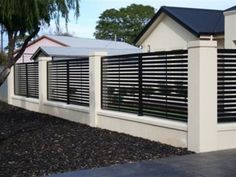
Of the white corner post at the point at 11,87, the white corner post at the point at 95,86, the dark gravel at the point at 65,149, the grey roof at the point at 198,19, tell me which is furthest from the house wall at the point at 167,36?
the dark gravel at the point at 65,149

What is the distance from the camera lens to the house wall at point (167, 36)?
23.9 m

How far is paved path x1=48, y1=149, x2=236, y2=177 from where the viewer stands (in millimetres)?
8143

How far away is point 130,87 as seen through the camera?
12.8 metres

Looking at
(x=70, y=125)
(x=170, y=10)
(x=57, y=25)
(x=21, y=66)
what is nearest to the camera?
(x=57, y=25)

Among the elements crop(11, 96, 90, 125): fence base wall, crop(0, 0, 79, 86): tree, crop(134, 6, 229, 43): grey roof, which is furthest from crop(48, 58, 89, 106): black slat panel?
crop(134, 6, 229, 43): grey roof

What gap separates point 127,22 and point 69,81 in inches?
2621

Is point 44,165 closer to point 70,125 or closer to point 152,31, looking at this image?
point 70,125

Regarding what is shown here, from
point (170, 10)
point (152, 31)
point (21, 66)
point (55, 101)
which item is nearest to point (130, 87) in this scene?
point (55, 101)

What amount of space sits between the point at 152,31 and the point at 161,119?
626 inches

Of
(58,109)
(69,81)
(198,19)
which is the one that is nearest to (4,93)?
(58,109)

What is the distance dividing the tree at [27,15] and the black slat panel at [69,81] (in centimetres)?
445

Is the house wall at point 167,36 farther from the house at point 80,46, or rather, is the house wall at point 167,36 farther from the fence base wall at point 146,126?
the fence base wall at point 146,126

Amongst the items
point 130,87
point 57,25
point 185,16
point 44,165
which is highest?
point 185,16

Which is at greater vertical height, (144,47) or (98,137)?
(144,47)
